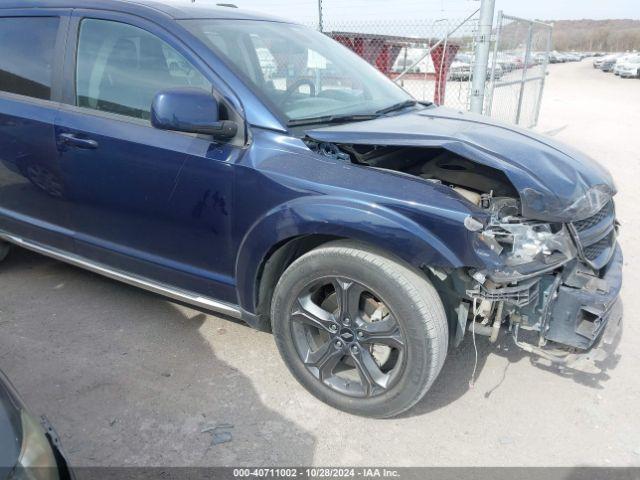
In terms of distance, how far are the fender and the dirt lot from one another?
76 centimetres

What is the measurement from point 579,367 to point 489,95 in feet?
17.3

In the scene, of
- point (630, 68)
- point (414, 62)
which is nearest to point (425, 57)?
point (414, 62)

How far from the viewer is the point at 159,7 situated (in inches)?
114

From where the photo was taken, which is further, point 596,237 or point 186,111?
point 596,237

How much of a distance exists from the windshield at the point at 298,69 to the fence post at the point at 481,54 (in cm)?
329

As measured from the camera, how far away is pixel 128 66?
9.70 ft

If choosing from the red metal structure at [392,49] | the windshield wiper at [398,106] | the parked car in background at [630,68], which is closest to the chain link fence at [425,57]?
the red metal structure at [392,49]

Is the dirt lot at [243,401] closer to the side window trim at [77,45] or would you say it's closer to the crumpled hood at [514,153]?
the crumpled hood at [514,153]

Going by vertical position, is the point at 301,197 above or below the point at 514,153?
below

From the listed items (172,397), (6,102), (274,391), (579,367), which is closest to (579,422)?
(579,367)

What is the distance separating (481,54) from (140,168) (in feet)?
16.6

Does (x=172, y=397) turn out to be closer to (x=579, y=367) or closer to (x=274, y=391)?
(x=274, y=391)

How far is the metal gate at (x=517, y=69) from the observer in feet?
23.7

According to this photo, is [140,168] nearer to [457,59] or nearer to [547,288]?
[547,288]
